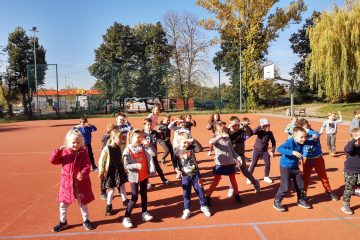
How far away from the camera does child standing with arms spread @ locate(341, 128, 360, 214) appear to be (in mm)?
5446

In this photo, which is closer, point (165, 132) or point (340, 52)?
point (165, 132)

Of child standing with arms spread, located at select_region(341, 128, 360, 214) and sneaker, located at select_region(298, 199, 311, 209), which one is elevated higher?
child standing with arms spread, located at select_region(341, 128, 360, 214)

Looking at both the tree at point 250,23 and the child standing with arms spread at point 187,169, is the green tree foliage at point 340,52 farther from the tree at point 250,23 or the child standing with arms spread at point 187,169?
the child standing with arms spread at point 187,169

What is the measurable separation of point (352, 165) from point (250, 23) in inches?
1554

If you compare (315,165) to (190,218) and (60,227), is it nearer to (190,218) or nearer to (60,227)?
(190,218)

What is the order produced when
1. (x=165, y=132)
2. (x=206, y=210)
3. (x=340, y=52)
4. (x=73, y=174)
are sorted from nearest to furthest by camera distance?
(x=73, y=174), (x=206, y=210), (x=165, y=132), (x=340, y=52)

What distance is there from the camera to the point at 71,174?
204 inches

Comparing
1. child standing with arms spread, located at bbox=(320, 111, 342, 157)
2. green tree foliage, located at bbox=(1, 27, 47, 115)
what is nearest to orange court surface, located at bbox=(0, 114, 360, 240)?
child standing with arms spread, located at bbox=(320, 111, 342, 157)

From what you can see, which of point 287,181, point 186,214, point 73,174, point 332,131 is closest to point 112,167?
point 73,174

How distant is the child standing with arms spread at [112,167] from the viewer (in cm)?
582

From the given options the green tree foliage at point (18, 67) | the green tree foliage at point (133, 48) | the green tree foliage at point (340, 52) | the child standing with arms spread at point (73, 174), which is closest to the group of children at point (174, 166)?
the child standing with arms spread at point (73, 174)

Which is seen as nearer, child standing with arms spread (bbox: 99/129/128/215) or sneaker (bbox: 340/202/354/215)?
sneaker (bbox: 340/202/354/215)

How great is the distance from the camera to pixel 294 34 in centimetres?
5269

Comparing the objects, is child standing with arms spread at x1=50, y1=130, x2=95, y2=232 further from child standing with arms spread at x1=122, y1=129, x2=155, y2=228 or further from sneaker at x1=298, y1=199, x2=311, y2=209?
sneaker at x1=298, y1=199, x2=311, y2=209
